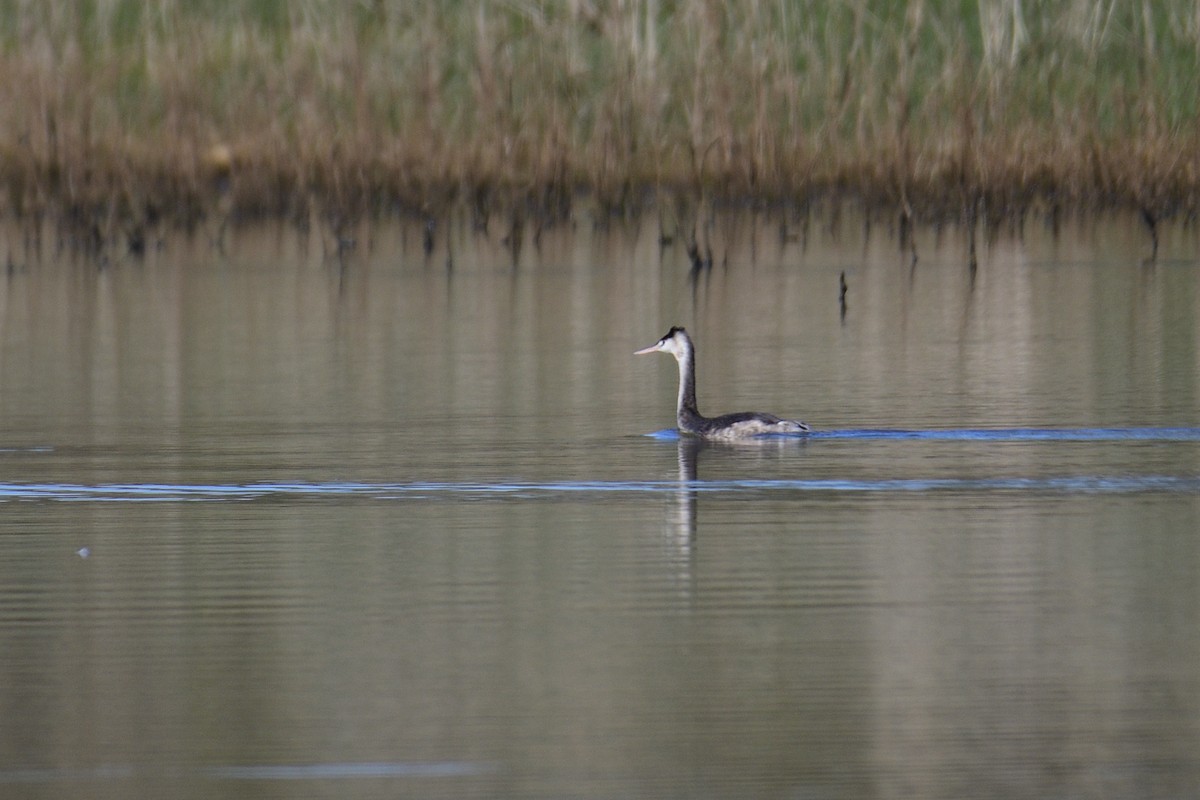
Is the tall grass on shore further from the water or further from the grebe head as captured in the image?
the grebe head

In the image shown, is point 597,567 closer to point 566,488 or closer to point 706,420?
point 566,488

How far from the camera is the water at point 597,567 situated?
5.31 m

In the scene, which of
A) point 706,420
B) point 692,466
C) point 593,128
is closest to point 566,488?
point 692,466

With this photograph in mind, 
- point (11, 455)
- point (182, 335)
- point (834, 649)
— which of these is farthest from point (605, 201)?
point (834, 649)

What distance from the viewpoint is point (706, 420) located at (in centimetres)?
1117

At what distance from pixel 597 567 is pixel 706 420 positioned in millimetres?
3811

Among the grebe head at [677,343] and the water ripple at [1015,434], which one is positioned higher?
the grebe head at [677,343]

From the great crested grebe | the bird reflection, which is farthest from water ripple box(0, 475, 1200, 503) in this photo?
the great crested grebe

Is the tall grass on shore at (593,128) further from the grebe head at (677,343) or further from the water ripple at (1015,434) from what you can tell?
the water ripple at (1015,434)

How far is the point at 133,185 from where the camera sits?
75.8 ft

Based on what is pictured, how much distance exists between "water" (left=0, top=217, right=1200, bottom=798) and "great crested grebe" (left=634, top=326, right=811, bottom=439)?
130mm

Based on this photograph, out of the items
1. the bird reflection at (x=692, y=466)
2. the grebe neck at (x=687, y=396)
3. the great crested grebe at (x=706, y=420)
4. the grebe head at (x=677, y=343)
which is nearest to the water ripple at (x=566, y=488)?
the bird reflection at (x=692, y=466)

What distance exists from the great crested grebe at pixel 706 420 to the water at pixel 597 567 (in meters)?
0.13

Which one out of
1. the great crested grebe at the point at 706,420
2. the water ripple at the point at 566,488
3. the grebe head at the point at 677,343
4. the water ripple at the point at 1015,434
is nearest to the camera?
the water ripple at the point at 566,488
